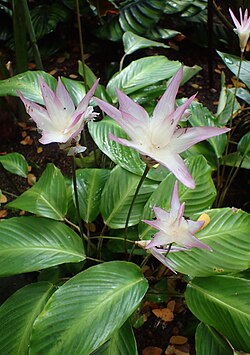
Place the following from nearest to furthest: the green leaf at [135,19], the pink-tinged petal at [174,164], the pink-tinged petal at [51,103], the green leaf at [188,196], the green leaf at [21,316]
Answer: the pink-tinged petal at [174,164] → the pink-tinged petal at [51,103] → the green leaf at [21,316] → the green leaf at [188,196] → the green leaf at [135,19]

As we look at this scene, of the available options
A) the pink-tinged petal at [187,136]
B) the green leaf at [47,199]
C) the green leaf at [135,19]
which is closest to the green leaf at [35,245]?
the green leaf at [47,199]

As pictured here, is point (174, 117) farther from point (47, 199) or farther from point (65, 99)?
point (47, 199)

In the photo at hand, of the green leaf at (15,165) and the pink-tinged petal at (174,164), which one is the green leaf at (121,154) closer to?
the green leaf at (15,165)

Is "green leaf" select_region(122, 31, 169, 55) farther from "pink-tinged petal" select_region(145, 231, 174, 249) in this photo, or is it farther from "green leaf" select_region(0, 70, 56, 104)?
"pink-tinged petal" select_region(145, 231, 174, 249)

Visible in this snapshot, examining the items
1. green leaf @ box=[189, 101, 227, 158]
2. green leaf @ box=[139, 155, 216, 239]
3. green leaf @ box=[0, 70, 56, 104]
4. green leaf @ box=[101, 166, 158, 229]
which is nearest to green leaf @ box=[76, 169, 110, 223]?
green leaf @ box=[101, 166, 158, 229]

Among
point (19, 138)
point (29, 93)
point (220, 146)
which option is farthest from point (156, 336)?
point (19, 138)

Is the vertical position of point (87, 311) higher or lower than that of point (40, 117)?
lower

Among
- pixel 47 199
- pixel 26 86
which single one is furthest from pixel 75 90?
pixel 47 199
